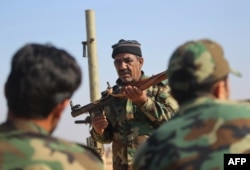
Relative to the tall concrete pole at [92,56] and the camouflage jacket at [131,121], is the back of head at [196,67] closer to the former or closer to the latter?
the camouflage jacket at [131,121]

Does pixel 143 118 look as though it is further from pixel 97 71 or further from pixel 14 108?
pixel 14 108

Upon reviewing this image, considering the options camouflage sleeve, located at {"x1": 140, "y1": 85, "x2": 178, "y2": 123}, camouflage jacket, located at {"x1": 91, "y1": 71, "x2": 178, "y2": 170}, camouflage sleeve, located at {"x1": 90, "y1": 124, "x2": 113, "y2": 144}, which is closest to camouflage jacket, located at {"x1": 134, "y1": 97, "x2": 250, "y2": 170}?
camouflage sleeve, located at {"x1": 140, "y1": 85, "x2": 178, "y2": 123}

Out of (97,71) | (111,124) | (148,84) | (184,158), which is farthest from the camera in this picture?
(97,71)

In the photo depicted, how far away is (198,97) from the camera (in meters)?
2.70

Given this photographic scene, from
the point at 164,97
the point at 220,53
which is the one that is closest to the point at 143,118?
the point at 164,97

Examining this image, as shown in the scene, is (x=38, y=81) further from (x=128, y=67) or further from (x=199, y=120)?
(x=128, y=67)

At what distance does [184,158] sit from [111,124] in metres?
3.56

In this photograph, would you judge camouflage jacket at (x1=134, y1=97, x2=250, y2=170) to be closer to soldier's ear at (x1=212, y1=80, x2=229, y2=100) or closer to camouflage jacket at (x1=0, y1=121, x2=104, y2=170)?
soldier's ear at (x1=212, y1=80, x2=229, y2=100)

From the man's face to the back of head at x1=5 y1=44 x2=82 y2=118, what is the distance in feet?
10.7

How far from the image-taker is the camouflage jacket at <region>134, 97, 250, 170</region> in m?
2.60

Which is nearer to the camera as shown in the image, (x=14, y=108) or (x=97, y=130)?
(x=14, y=108)

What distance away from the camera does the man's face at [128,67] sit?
19.6 ft

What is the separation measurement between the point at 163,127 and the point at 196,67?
0.34m

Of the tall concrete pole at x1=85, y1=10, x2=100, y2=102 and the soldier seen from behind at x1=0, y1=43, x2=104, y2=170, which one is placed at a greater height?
the tall concrete pole at x1=85, y1=10, x2=100, y2=102
